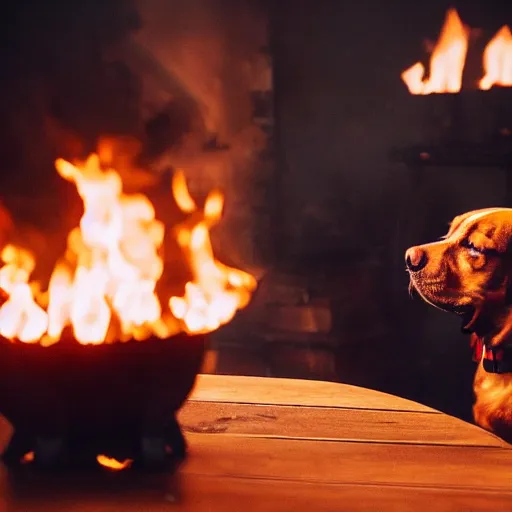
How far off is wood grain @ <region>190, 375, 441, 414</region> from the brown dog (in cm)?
34

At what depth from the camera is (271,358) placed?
225 cm

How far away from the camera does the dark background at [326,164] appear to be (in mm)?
2158

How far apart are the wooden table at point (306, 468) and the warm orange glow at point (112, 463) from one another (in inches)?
0.8

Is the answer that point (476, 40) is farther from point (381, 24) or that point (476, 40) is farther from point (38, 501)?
point (38, 501)

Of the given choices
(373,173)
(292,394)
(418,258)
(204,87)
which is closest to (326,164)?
(373,173)

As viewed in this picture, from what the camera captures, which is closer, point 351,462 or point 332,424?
point 351,462

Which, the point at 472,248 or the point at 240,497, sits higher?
the point at 472,248

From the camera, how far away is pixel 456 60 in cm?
213

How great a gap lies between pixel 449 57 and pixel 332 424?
1.40m

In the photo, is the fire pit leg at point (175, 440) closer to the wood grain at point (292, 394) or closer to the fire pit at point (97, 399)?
the fire pit at point (97, 399)

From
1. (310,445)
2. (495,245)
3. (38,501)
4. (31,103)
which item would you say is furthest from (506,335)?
(31,103)

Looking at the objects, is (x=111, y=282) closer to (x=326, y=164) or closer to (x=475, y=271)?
(x=475, y=271)

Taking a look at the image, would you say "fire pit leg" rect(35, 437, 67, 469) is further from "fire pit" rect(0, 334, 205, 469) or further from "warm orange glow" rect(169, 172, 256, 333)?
"warm orange glow" rect(169, 172, 256, 333)

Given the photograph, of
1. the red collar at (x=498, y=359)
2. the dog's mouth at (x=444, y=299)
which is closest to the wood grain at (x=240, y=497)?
the red collar at (x=498, y=359)
